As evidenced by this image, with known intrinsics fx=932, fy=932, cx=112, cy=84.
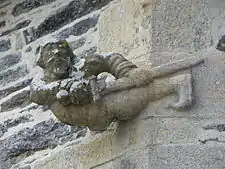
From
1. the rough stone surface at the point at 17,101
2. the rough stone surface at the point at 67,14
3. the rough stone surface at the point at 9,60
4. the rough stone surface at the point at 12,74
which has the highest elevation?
the rough stone surface at the point at 67,14

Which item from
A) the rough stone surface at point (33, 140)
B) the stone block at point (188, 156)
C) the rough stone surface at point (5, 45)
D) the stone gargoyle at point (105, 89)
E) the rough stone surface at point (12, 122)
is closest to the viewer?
the stone block at point (188, 156)

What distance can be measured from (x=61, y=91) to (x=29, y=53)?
1190 mm

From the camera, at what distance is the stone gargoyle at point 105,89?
11.0 ft

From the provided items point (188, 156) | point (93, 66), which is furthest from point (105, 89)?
point (188, 156)

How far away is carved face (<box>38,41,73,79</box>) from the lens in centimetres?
346

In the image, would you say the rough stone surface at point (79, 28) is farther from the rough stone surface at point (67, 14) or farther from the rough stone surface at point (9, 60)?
the rough stone surface at point (9, 60)

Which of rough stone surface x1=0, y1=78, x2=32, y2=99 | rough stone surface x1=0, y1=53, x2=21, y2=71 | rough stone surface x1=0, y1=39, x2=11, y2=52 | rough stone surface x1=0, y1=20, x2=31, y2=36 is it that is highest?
rough stone surface x1=0, y1=20, x2=31, y2=36

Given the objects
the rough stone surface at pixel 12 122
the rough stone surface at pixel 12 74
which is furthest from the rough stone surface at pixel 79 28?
the rough stone surface at pixel 12 122

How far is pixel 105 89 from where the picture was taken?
3.37 meters

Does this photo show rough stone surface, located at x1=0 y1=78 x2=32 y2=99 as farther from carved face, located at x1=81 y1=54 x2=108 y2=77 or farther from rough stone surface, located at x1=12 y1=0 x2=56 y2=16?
carved face, located at x1=81 y1=54 x2=108 y2=77

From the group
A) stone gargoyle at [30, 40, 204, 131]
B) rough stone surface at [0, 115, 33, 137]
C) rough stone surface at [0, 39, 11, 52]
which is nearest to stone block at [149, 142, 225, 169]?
stone gargoyle at [30, 40, 204, 131]

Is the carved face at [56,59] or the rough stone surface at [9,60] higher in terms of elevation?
the carved face at [56,59]

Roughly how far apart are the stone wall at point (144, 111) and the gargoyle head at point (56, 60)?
27cm

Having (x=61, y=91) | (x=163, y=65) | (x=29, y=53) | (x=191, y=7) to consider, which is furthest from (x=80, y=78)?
(x=29, y=53)
